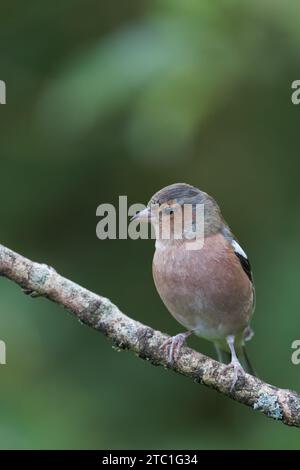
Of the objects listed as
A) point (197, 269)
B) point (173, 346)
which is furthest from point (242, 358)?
point (173, 346)

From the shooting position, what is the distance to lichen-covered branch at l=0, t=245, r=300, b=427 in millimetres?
4141

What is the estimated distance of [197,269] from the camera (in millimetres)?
5125

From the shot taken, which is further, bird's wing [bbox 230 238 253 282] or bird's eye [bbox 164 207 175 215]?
bird's wing [bbox 230 238 253 282]

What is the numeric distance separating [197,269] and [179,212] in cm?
40

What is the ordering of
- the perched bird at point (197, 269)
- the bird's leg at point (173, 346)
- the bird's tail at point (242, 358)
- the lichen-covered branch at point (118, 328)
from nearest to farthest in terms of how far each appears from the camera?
the lichen-covered branch at point (118, 328) → the bird's leg at point (173, 346) → the perched bird at point (197, 269) → the bird's tail at point (242, 358)

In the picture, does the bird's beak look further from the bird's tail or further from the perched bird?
the bird's tail

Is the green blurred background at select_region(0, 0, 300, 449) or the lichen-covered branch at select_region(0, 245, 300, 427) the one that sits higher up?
the green blurred background at select_region(0, 0, 300, 449)

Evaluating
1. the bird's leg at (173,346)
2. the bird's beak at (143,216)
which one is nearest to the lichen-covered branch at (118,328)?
the bird's leg at (173,346)

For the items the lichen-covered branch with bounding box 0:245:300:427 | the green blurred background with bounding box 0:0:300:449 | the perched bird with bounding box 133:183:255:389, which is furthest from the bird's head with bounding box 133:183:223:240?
the lichen-covered branch with bounding box 0:245:300:427

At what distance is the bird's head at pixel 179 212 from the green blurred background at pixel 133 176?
36cm

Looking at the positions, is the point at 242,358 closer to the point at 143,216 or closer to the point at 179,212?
the point at 179,212

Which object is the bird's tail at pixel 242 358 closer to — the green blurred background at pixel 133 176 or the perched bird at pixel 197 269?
the green blurred background at pixel 133 176

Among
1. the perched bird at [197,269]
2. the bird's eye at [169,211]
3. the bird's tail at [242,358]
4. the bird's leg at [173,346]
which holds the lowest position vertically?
the bird's leg at [173,346]

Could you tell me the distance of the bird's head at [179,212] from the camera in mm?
5168
